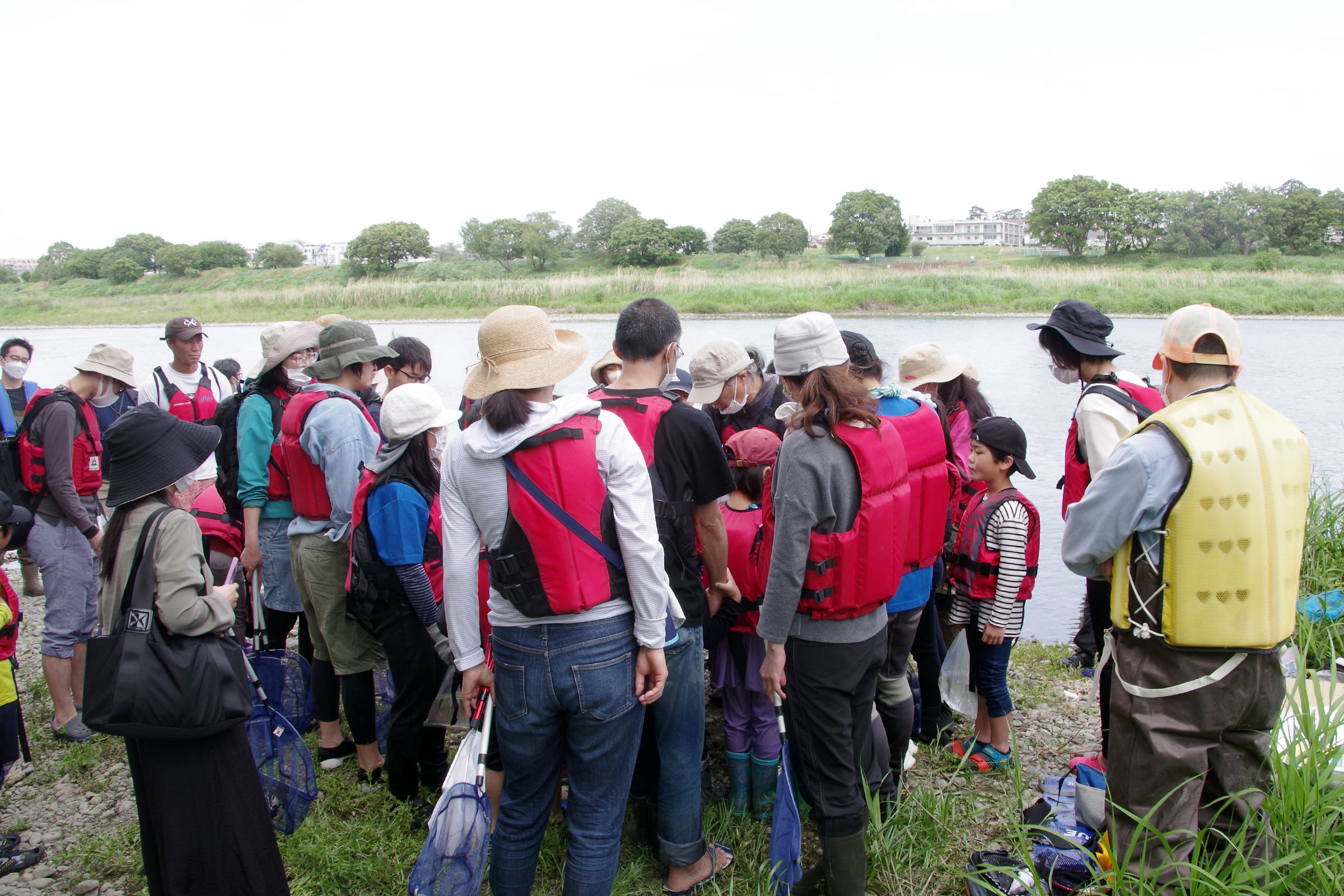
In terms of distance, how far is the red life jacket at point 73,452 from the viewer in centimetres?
416

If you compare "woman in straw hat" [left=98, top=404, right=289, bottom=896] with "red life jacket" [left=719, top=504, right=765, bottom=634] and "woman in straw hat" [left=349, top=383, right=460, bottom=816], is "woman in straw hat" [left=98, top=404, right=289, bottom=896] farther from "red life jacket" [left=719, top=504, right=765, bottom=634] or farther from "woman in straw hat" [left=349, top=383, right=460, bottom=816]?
"red life jacket" [left=719, top=504, right=765, bottom=634]

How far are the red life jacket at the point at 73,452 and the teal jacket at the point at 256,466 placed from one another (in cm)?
99

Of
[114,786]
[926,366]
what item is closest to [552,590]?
[926,366]

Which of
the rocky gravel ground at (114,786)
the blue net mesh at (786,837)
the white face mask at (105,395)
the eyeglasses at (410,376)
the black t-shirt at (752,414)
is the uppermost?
the eyeglasses at (410,376)

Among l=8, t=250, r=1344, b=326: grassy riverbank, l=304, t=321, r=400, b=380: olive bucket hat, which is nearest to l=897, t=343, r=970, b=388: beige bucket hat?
l=304, t=321, r=400, b=380: olive bucket hat

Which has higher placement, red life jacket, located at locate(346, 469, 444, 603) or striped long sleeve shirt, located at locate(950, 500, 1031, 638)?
red life jacket, located at locate(346, 469, 444, 603)

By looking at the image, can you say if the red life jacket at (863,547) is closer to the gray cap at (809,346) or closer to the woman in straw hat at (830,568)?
the woman in straw hat at (830,568)

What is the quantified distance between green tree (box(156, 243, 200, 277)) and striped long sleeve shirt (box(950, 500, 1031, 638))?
60.0m

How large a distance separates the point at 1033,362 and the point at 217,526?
1205cm

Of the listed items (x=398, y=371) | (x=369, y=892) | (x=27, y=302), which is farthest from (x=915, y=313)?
(x=27, y=302)

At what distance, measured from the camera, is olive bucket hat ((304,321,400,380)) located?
11.8 ft

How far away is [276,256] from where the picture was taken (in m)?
65.8

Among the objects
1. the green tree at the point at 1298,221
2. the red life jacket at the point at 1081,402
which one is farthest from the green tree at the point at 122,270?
the green tree at the point at 1298,221

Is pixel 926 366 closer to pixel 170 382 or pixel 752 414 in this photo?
pixel 752 414
